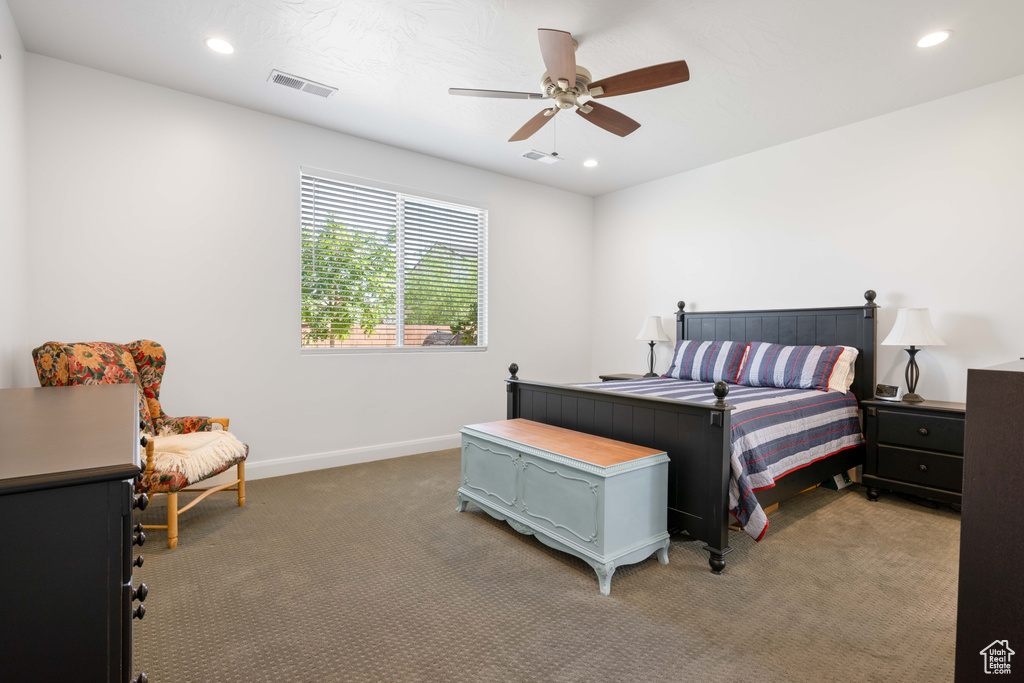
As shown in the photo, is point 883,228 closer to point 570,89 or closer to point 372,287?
point 570,89

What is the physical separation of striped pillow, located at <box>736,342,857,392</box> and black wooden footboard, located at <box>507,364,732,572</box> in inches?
64.2

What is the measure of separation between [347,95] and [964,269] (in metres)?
4.30

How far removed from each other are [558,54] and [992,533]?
218 centimetres

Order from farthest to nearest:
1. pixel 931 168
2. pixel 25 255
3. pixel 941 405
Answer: pixel 931 168 → pixel 941 405 → pixel 25 255

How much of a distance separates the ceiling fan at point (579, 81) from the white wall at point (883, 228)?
217 cm

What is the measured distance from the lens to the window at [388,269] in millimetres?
3943

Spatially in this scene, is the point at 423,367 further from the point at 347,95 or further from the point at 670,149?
the point at 670,149

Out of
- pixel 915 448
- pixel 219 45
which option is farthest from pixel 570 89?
pixel 915 448

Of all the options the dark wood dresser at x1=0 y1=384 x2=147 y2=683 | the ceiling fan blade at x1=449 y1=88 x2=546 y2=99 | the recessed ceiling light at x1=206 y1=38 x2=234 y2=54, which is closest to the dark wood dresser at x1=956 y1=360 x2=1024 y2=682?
the dark wood dresser at x1=0 y1=384 x2=147 y2=683

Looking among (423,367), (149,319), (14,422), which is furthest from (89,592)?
(423,367)

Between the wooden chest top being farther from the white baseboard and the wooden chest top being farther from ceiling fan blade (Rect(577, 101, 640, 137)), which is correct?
ceiling fan blade (Rect(577, 101, 640, 137))

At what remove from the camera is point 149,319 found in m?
3.21

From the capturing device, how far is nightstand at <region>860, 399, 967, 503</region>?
295cm

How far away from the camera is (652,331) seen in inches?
191
